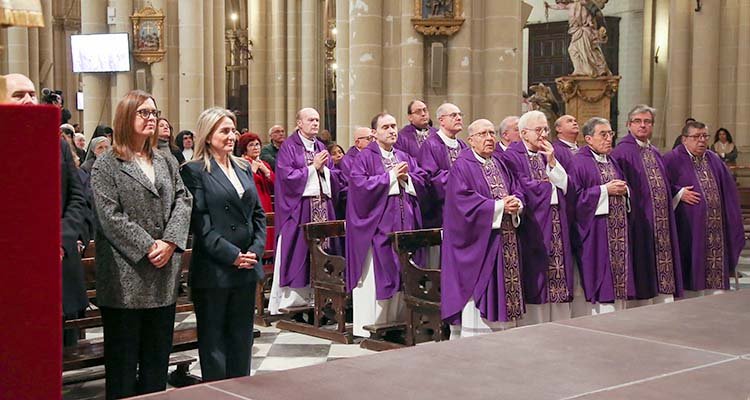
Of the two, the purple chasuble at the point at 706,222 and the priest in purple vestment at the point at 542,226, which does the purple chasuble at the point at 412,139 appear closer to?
the priest in purple vestment at the point at 542,226

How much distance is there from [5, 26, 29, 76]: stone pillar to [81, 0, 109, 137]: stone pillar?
136 inches

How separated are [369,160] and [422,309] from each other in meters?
1.63

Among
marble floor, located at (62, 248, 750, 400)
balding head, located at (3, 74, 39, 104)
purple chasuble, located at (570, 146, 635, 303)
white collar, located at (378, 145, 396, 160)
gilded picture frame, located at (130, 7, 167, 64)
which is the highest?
gilded picture frame, located at (130, 7, 167, 64)

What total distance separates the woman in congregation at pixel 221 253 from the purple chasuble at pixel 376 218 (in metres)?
3.00

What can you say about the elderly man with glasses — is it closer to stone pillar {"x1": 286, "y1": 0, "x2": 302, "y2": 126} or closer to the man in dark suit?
the man in dark suit

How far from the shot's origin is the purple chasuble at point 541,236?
721 centimetres

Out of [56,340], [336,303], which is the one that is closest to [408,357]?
[56,340]

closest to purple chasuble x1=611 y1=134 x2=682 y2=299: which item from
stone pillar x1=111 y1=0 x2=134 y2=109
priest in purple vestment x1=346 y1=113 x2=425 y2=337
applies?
priest in purple vestment x1=346 y1=113 x2=425 y2=337

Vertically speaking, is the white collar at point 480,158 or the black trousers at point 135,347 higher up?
the white collar at point 480,158

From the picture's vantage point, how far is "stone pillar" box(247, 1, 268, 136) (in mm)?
24891

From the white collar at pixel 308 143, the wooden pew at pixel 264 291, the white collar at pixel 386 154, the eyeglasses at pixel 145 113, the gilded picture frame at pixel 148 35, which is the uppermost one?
the gilded picture frame at pixel 148 35

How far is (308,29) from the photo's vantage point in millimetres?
24656

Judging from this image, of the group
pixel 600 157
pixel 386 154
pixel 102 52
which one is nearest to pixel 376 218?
pixel 386 154

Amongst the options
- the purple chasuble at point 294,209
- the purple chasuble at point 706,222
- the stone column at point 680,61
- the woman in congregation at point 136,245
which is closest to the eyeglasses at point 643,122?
the purple chasuble at point 706,222
